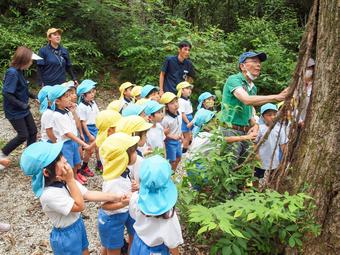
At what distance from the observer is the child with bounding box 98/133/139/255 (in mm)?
3258

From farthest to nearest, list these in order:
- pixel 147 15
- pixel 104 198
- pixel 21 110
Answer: pixel 147 15, pixel 21 110, pixel 104 198

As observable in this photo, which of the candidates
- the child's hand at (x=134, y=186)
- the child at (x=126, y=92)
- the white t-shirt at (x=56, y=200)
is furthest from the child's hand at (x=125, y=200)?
the child at (x=126, y=92)

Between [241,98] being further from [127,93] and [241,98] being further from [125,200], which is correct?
[127,93]

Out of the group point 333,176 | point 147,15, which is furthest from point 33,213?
point 147,15

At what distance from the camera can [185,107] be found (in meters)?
7.14

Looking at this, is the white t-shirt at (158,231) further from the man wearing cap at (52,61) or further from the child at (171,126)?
the man wearing cap at (52,61)

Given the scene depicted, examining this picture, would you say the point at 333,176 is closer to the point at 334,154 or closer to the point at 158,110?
the point at 334,154

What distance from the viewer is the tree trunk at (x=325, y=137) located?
10.5 ft

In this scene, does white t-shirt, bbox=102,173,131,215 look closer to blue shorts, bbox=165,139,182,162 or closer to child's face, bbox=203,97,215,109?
blue shorts, bbox=165,139,182,162

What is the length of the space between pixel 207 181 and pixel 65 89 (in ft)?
7.78

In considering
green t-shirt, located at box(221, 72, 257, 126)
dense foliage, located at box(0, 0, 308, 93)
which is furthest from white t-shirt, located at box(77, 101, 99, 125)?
dense foliage, located at box(0, 0, 308, 93)

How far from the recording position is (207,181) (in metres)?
3.95

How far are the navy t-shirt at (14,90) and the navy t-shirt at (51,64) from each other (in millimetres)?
972

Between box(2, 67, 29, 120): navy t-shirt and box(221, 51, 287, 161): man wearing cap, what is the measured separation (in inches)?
129
